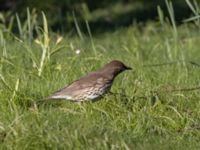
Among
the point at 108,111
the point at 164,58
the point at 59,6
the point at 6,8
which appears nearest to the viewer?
the point at 108,111

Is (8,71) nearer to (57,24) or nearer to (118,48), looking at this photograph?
(118,48)

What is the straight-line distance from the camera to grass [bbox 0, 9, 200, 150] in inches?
270

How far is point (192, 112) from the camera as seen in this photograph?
8188mm

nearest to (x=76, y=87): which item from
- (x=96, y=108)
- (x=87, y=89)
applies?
(x=87, y=89)

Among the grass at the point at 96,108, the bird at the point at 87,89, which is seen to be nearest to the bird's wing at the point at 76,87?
the bird at the point at 87,89

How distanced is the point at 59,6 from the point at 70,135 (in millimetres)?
11442

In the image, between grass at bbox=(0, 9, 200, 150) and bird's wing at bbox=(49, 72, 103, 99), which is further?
bird's wing at bbox=(49, 72, 103, 99)

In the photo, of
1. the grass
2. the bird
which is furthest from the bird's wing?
the grass

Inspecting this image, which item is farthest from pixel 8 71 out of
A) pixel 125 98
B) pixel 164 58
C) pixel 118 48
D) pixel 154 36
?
pixel 154 36

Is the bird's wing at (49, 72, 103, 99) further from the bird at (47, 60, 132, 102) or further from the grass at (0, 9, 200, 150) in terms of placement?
the grass at (0, 9, 200, 150)

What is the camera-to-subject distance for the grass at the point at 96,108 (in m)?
6.85

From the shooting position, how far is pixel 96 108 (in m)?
7.81

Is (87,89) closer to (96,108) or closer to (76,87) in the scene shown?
(76,87)

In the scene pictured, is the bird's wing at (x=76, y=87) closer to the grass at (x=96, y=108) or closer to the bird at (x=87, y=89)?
the bird at (x=87, y=89)
